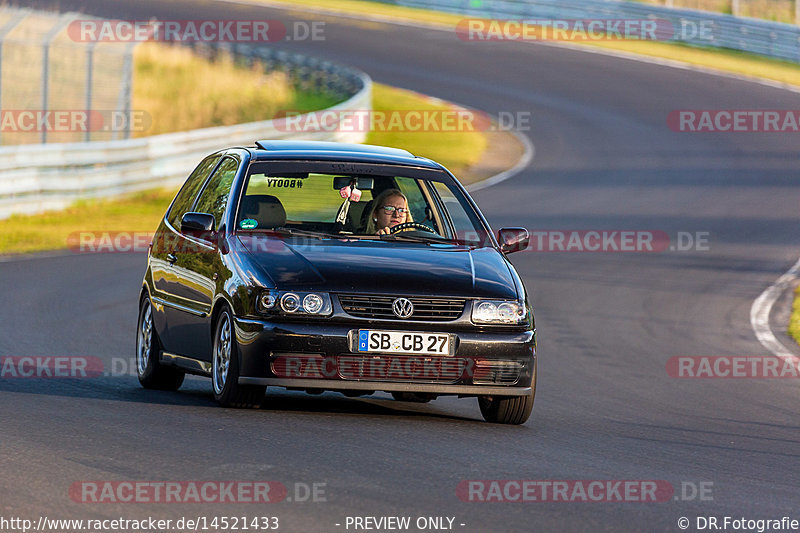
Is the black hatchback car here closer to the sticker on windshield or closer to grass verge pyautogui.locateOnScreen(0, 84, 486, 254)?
the sticker on windshield

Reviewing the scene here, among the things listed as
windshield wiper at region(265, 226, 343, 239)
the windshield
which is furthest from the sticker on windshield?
windshield wiper at region(265, 226, 343, 239)

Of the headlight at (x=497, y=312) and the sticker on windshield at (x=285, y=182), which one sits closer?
the headlight at (x=497, y=312)

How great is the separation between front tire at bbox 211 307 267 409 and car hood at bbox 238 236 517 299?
445 mm

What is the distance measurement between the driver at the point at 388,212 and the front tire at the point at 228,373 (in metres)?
1.31

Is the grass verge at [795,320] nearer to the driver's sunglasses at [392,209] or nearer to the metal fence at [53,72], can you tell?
the driver's sunglasses at [392,209]

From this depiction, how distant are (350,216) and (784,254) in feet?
41.2

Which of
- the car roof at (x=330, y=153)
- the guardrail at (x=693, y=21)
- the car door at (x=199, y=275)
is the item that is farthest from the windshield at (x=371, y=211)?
the guardrail at (x=693, y=21)

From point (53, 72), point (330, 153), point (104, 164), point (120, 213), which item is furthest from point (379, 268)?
point (53, 72)

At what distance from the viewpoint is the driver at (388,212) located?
9.36 metres

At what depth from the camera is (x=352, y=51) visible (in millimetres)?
45125

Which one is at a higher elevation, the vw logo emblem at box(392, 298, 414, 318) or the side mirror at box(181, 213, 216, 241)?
the side mirror at box(181, 213, 216, 241)

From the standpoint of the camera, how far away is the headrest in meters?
9.11

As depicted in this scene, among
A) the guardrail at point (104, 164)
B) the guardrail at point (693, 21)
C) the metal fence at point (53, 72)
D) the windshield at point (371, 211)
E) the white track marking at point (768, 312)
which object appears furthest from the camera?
the guardrail at point (693, 21)

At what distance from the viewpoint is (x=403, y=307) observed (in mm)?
8055
